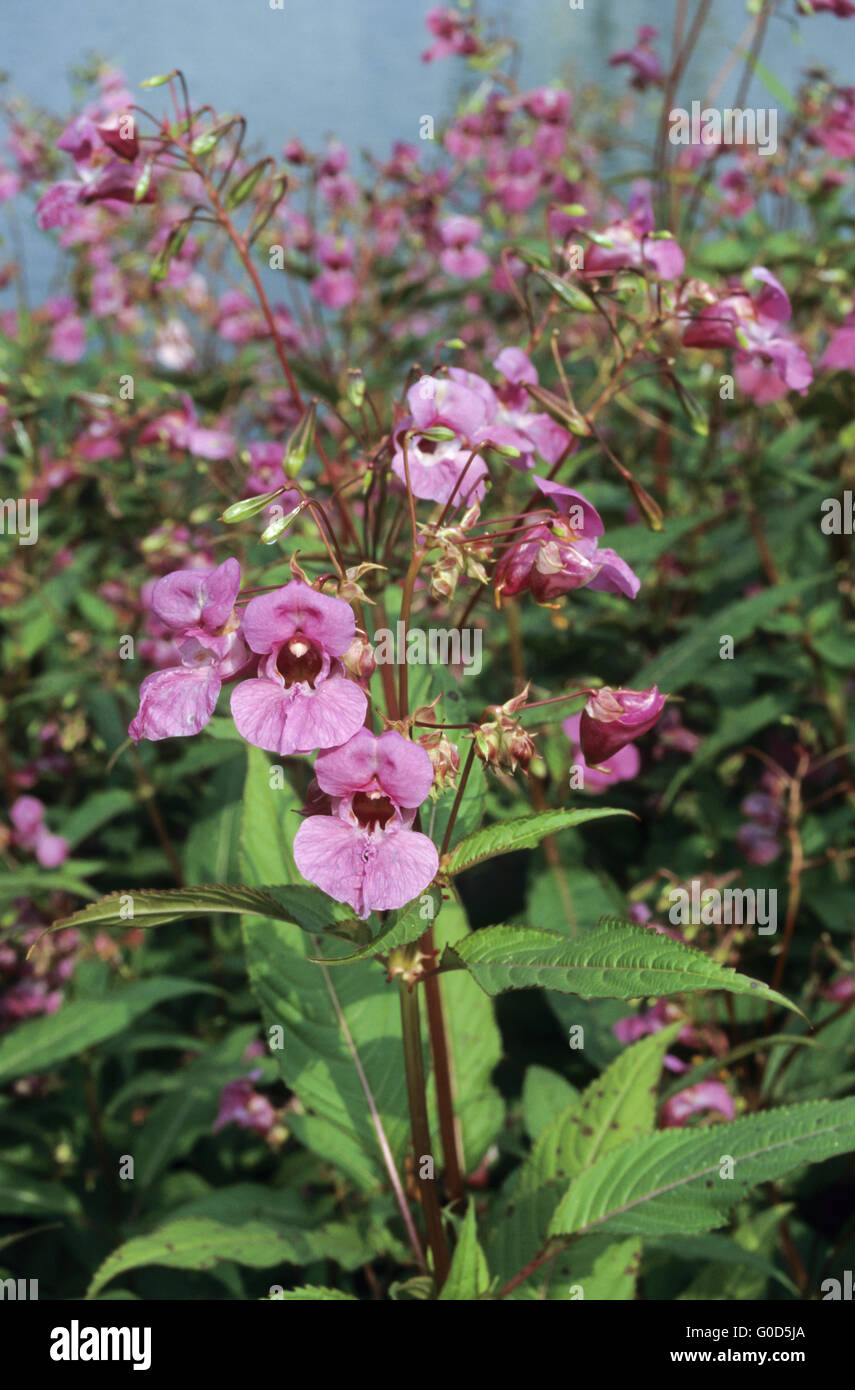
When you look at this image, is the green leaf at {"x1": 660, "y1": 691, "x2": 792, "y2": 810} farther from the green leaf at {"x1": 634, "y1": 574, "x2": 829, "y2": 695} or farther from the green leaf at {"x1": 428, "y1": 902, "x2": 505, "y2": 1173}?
the green leaf at {"x1": 428, "y1": 902, "x2": 505, "y2": 1173}

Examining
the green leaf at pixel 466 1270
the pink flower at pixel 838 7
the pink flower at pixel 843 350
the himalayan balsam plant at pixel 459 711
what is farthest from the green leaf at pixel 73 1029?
the pink flower at pixel 838 7

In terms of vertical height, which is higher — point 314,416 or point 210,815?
point 314,416

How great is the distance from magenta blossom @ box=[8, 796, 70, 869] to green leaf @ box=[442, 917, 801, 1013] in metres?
1.34

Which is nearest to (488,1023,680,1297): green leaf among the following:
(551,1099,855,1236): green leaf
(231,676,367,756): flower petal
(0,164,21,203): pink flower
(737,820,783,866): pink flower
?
(551,1099,855,1236): green leaf

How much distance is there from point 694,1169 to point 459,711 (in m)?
0.46

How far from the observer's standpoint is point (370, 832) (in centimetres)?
80

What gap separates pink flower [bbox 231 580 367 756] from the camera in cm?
76

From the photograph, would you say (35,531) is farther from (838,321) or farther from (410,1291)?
(838,321)

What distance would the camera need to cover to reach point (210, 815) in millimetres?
2111

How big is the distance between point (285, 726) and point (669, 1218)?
22.3 inches

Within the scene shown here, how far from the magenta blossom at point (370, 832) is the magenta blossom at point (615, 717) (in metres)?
0.17

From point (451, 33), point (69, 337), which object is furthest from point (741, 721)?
point (69, 337)

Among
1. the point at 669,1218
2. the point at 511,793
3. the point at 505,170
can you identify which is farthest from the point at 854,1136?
the point at 505,170

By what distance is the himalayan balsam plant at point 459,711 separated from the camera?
832 millimetres
